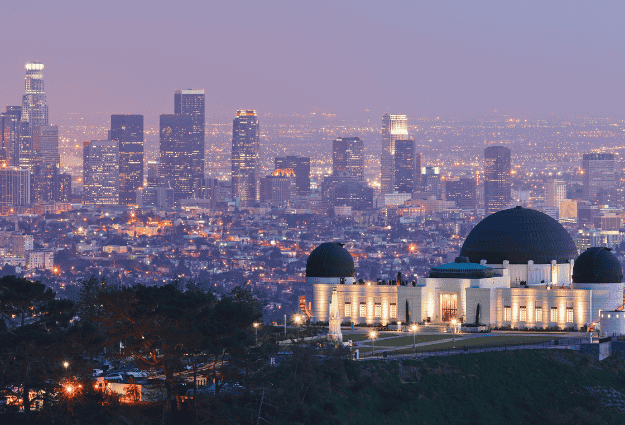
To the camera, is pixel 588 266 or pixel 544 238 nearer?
pixel 588 266

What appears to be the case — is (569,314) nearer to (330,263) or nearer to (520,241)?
(520,241)

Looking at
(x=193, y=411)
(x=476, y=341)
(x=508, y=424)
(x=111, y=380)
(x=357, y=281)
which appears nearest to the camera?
(x=193, y=411)

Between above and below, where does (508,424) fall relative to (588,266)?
below

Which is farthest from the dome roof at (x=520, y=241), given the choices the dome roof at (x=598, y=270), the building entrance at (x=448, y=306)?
the building entrance at (x=448, y=306)

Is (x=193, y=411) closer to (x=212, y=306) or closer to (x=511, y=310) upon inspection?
(x=212, y=306)

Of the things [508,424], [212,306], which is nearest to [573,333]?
[508,424]

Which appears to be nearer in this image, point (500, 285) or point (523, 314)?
point (523, 314)

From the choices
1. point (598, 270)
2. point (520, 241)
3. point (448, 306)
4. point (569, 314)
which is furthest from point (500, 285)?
point (598, 270)
